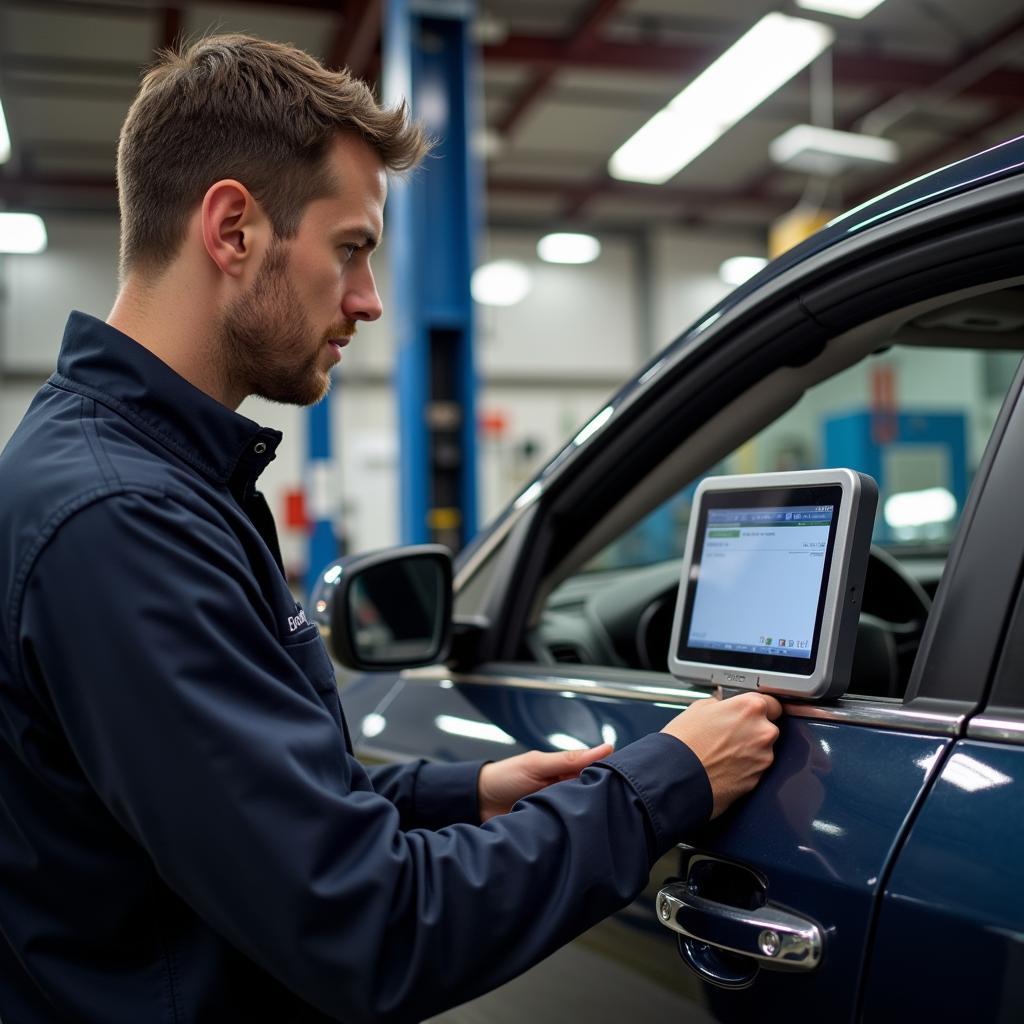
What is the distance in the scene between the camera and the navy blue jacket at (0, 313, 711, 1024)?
885 mm

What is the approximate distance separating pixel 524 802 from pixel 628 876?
0.12 meters

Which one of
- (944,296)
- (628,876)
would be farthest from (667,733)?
(944,296)

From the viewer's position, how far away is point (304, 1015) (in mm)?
1079

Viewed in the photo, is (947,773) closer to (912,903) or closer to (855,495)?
(912,903)

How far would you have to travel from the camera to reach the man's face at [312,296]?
1.14 metres

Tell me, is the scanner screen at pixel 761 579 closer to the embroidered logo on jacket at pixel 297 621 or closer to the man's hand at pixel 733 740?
the man's hand at pixel 733 740

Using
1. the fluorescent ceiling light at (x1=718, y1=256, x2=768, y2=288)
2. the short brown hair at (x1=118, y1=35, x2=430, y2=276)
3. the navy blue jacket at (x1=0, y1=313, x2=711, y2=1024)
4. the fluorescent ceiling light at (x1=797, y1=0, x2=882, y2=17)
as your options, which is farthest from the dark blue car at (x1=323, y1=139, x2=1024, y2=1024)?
the fluorescent ceiling light at (x1=718, y1=256, x2=768, y2=288)

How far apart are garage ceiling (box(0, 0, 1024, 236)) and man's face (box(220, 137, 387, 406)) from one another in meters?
6.26

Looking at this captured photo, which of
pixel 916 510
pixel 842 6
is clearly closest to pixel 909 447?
pixel 916 510

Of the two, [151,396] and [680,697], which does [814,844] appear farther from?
[151,396]

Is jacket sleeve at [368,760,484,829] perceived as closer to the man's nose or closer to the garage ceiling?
the man's nose

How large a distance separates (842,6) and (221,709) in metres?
6.98

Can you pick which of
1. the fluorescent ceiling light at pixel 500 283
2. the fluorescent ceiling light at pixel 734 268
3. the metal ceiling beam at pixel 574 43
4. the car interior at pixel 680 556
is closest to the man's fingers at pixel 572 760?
the car interior at pixel 680 556

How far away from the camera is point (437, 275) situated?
245 inches
